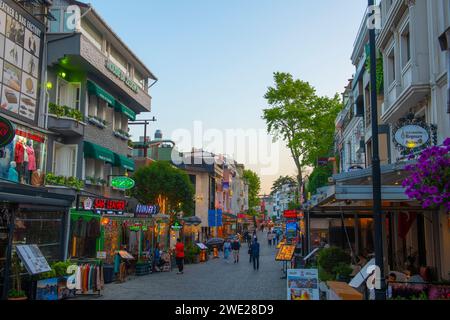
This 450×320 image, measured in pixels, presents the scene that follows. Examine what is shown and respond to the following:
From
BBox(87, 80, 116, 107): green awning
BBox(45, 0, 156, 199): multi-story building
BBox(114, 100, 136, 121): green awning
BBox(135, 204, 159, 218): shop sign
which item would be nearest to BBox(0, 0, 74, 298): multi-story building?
BBox(45, 0, 156, 199): multi-story building

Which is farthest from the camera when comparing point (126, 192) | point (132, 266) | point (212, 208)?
point (212, 208)

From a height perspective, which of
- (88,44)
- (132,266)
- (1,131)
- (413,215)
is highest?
(88,44)

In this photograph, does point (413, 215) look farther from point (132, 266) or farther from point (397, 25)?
point (132, 266)

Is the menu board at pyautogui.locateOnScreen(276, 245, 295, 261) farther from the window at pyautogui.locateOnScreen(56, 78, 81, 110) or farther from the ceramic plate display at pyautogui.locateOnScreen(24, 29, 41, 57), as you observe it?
the ceramic plate display at pyautogui.locateOnScreen(24, 29, 41, 57)

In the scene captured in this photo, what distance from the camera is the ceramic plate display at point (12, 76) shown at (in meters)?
18.8

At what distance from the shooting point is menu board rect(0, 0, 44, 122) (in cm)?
1875

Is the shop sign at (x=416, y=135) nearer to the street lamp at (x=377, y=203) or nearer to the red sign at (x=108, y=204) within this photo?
the street lamp at (x=377, y=203)

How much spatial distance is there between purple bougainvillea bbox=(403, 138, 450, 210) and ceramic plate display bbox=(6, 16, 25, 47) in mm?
16696

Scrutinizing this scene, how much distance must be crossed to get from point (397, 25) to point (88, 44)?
Result: 14331mm

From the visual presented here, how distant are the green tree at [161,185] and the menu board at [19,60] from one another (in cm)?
1328

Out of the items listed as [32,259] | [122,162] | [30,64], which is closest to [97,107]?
[122,162]

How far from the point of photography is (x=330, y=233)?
3328 cm

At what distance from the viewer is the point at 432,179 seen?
848cm
